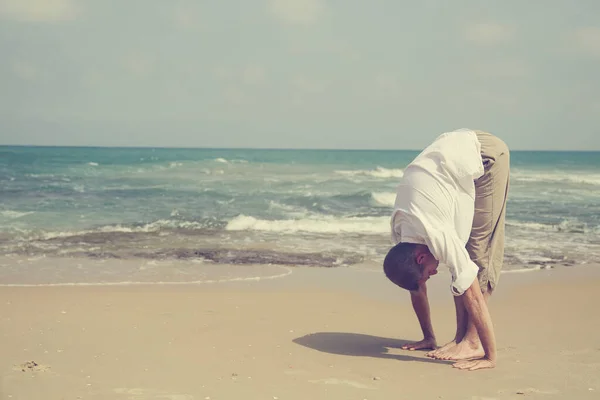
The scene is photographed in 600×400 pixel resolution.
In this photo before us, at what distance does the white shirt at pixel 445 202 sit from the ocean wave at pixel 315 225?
832 centimetres

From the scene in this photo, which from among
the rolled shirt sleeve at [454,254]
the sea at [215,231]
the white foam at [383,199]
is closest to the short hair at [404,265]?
the rolled shirt sleeve at [454,254]

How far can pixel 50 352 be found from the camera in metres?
4.34

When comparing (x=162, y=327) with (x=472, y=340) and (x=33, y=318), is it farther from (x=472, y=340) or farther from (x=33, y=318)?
(x=472, y=340)

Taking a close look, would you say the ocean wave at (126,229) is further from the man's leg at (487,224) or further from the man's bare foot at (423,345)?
the man's leg at (487,224)

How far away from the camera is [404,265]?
13.1 ft

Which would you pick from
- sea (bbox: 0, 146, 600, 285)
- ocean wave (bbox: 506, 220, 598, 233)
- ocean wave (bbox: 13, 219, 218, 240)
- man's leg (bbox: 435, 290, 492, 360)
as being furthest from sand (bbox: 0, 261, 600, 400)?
ocean wave (bbox: 506, 220, 598, 233)

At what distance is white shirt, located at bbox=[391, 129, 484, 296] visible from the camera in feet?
12.6

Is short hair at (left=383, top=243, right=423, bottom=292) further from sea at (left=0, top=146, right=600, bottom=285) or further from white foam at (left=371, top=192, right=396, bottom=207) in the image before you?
white foam at (left=371, top=192, right=396, bottom=207)

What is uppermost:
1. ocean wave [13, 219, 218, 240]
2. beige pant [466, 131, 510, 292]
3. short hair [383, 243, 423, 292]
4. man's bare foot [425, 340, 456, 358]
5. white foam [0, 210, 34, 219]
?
beige pant [466, 131, 510, 292]

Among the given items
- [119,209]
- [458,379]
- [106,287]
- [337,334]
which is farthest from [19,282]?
[119,209]

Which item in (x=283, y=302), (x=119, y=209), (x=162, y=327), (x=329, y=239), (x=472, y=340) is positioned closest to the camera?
(x=472, y=340)

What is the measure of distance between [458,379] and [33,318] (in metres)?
3.35

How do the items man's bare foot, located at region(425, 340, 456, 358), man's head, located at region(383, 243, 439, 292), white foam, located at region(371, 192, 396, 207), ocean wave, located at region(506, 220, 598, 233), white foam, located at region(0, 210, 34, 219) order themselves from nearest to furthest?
1. man's head, located at region(383, 243, 439, 292)
2. man's bare foot, located at region(425, 340, 456, 358)
3. ocean wave, located at region(506, 220, 598, 233)
4. white foam, located at region(0, 210, 34, 219)
5. white foam, located at region(371, 192, 396, 207)

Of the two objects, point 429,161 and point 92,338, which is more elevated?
point 429,161
